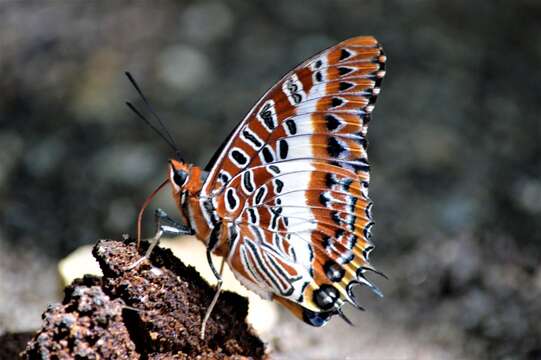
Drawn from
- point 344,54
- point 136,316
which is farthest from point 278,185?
point 136,316

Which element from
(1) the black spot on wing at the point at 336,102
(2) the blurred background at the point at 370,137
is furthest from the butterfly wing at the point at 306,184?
(2) the blurred background at the point at 370,137

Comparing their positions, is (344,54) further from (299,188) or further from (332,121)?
(299,188)

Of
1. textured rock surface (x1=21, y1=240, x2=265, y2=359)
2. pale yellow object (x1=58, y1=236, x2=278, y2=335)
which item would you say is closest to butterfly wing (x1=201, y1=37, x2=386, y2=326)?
textured rock surface (x1=21, y1=240, x2=265, y2=359)

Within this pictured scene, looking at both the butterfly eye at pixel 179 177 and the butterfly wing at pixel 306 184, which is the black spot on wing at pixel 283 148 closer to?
the butterfly wing at pixel 306 184

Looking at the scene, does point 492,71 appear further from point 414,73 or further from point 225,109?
point 225,109

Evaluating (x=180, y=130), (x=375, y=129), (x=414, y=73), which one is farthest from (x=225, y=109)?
(x=414, y=73)

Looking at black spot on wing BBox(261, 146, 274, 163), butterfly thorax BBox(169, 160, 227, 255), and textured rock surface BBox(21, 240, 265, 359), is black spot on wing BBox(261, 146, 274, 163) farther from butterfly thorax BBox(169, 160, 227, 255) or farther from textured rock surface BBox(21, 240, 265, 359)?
textured rock surface BBox(21, 240, 265, 359)
